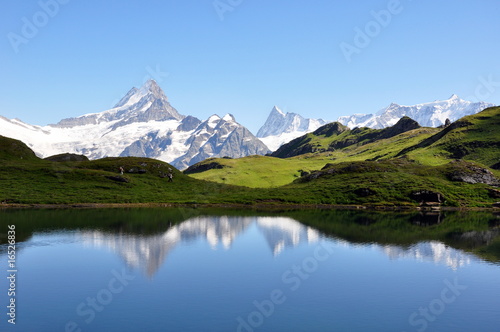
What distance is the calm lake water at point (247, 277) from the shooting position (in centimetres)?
4200

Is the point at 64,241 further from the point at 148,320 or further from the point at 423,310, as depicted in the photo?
the point at 423,310

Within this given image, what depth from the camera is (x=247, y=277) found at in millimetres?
59188

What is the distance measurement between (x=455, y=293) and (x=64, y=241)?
7027 centimetres

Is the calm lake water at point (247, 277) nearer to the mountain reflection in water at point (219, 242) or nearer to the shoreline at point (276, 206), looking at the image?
the mountain reflection in water at point (219, 242)

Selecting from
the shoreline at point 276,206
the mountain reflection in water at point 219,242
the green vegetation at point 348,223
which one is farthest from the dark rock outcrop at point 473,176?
the mountain reflection in water at point 219,242

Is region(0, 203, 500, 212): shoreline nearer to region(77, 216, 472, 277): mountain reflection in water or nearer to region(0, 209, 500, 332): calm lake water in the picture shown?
region(0, 209, 500, 332): calm lake water

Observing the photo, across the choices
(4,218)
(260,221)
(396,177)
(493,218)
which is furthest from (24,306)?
(396,177)

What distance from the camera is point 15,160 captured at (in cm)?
19525

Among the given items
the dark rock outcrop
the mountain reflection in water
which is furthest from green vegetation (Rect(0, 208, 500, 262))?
the dark rock outcrop

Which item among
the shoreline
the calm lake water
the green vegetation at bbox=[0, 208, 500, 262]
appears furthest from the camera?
the shoreline

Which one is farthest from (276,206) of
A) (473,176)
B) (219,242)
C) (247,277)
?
(247,277)

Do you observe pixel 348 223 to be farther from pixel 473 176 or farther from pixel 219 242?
pixel 473 176

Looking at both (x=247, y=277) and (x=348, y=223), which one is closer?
(x=247, y=277)

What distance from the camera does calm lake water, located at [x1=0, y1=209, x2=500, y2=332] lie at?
4200 centimetres
